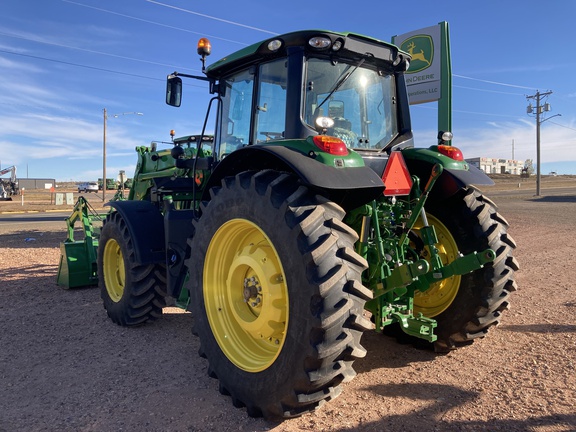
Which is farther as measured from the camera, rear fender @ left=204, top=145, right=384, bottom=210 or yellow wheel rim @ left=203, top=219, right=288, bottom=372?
yellow wheel rim @ left=203, top=219, right=288, bottom=372

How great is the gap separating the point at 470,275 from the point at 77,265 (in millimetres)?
5612

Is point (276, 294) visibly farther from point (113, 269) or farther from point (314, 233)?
point (113, 269)

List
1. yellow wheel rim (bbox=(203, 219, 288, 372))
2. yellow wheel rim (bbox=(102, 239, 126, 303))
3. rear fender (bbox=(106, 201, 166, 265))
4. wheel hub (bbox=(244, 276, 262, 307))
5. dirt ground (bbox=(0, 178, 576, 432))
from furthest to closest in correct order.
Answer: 1. yellow wheel rim (bbox=(102, 239, 126, 303))
2. rear fender (bbox=(106, 201, 166, 265))
3. wheel hub (bbox=(244, 276, 262, 307))
4. yellow wheel rim (bbox=(203, 219, 288, 372))
5. dirt ground (bbox=(0, 178, 576, 432))

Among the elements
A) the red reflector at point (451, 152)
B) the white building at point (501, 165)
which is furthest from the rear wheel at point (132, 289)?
the white building at point (501, 165)

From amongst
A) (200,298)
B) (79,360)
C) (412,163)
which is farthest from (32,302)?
(412,163)

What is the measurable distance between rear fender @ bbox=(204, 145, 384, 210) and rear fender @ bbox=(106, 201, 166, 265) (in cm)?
158

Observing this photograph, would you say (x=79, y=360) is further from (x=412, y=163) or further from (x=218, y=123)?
(x=412, y=163)

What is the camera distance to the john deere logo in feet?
35.1

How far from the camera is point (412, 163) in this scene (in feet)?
13.4

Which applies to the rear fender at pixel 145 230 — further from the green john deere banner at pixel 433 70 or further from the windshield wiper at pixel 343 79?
the green john deere banner at pixel 433 70

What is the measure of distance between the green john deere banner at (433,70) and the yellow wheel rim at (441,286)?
6.81 m

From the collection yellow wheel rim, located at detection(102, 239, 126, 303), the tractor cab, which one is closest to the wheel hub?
the tractor cab

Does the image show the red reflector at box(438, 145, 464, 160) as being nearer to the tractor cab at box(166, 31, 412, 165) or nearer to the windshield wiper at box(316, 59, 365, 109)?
the tractor cab at box(166, 31, 412, 165)

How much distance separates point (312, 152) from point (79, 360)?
295 cm
